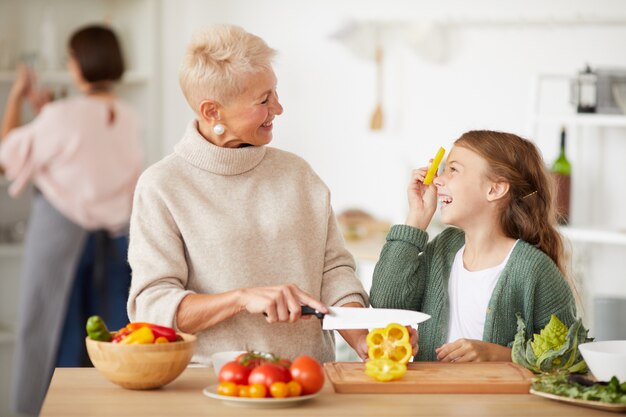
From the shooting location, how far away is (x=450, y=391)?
1791 millimetres

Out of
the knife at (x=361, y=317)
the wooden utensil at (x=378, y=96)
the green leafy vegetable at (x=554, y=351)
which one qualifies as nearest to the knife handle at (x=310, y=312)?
the knife at (x=361, y=317)

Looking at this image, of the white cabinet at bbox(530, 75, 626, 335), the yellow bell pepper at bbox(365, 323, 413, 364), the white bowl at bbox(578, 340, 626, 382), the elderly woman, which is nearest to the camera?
the white bowl at bbox(578, 340, 626, 382)

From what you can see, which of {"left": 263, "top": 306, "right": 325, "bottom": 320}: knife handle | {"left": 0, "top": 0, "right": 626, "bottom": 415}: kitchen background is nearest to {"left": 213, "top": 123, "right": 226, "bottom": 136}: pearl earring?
{"left": 263, "top": 306, "right": 325, "bottom": 320}: knife handle

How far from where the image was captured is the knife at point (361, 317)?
74.5 inches

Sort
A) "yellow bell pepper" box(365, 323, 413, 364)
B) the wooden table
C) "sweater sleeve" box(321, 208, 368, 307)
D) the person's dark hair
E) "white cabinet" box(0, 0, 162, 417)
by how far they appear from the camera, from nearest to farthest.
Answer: the wooden table
"yellow bell pepper" box(365, 323, 413, 364)
"sweater sleeve" box(321, 208, 368, 307)
the person's dark hair
"white cabinet" box(0, 0, 162, 417)

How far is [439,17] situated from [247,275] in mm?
2709

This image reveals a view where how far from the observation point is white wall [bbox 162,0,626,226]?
4.41 meters

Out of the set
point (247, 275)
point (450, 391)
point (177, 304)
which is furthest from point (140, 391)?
point (450, 391)

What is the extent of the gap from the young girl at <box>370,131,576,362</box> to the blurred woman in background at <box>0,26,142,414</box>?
2.10 meters

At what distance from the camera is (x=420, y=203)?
7.61ft

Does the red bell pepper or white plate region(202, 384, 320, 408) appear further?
the red bell pepper

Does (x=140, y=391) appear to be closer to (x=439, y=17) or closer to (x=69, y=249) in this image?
(x=69, y=249)

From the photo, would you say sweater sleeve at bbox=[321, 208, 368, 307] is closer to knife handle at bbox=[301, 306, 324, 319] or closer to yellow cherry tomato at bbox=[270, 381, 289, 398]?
knife handle at bbox=[301, 306, 324, 319]

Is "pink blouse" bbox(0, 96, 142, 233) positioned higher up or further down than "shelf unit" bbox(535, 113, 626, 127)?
further down
